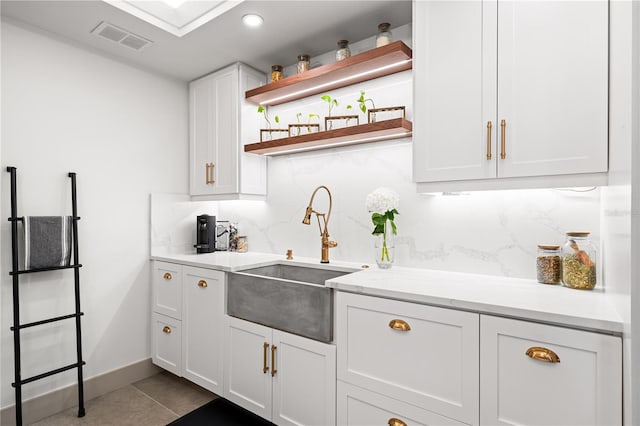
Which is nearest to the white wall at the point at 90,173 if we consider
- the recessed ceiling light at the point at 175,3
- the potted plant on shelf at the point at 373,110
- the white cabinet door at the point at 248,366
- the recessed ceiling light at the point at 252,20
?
the recessed ceiling light at the point at 175,3

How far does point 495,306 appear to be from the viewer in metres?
1.26

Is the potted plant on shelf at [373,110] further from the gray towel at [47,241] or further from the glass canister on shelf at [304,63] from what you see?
the gray towel at [47,241]

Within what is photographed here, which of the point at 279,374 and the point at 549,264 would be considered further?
the point at 279,374

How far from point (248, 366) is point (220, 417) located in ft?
1.52

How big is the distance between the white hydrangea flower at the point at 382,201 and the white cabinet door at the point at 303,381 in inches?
31.1

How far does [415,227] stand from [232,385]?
4.86 ft

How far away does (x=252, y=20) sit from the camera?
82.4 inches

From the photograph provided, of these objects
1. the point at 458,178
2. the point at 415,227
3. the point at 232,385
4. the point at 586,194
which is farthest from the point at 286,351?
the point at 586,194

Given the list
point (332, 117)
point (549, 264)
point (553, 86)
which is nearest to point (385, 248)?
point (549, 264)

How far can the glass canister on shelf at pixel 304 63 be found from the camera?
2414 mm

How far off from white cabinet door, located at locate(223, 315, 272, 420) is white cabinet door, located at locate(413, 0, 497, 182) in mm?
1266

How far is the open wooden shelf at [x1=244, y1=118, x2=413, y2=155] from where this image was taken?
78.0 inches

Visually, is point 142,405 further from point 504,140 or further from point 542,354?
point 504,140

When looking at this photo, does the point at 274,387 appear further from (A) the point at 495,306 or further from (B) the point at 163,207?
(B) the point at 163,207
